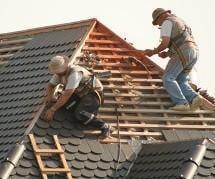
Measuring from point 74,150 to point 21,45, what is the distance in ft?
11.6

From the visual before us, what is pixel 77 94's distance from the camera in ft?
50.8

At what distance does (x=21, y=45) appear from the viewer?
18.0 m

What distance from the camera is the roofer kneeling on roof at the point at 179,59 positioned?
53.6 ft

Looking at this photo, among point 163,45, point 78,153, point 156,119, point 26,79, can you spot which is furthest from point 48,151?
point 163,45

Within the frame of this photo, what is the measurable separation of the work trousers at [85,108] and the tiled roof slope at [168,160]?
0.83 metres

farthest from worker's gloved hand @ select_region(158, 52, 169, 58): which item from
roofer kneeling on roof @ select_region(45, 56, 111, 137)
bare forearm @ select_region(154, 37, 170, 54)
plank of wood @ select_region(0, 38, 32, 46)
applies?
plank of wood @ select_region(0, 38, 32, 46)

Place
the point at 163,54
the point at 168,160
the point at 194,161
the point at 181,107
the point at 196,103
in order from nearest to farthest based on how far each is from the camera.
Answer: the point at 194,161 → the point at 168,160 → the point at 181,107 → the point at 196,103 → the point at 163,54

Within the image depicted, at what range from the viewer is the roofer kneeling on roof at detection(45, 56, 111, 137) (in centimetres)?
1523

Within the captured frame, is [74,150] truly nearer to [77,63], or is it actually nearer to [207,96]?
[77,63]

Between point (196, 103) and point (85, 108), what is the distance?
1.97m

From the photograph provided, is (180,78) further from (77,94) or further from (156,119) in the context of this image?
(77,94)

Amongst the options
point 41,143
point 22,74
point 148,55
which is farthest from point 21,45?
point 41,143

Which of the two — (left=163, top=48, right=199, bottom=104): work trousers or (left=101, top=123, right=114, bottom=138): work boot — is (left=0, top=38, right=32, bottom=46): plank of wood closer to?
(left=163, top=48, right=199, bottom=104): work trousers

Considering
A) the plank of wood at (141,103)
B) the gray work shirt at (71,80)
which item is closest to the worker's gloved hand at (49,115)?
the gray work shirt at (71,80)
